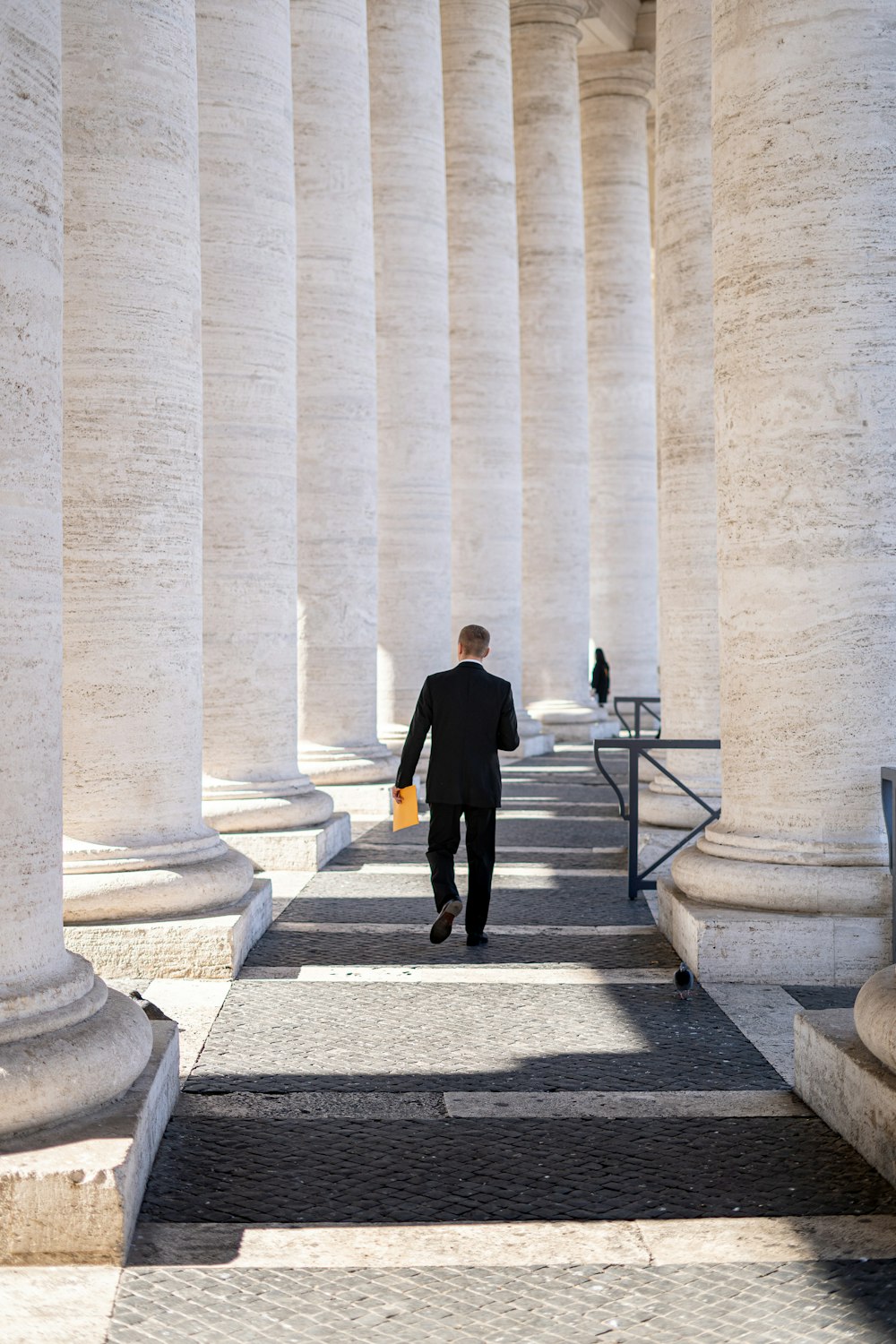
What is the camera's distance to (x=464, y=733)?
86.9 feet

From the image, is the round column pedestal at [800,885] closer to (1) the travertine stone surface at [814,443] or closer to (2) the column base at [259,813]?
(1) the travertine stone surface at [814,443]

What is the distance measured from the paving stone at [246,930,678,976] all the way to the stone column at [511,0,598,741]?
48.4 meters

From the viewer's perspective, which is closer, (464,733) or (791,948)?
(791,948)

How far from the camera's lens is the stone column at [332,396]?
42094 mm

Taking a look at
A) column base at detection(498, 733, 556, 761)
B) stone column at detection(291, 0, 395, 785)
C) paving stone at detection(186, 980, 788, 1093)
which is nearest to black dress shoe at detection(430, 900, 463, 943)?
paving stone at detection(186, 980, 788, 1093)

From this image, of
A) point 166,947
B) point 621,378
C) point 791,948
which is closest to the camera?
point 791,948

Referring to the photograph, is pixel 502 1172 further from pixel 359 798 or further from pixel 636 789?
pixel 359 798

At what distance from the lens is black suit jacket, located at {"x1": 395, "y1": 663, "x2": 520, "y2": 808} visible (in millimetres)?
26344

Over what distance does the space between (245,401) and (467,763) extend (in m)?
9.87

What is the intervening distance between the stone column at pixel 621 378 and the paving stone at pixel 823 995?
6567 cm

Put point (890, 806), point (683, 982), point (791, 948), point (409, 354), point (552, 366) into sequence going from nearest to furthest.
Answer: point (890, 806)
point (683, 982)
point (791, 948)
point (409, 354)
point (552, 366)

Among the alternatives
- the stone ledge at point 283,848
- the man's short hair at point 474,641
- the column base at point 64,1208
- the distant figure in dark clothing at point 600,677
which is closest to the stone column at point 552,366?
the distant figure in dark clothing at point 600,677

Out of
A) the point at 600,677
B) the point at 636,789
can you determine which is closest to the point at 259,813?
the point at 636,789

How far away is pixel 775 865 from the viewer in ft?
77.3
